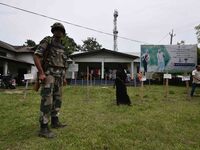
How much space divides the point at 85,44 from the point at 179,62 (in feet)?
156

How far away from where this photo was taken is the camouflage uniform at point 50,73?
171 inches

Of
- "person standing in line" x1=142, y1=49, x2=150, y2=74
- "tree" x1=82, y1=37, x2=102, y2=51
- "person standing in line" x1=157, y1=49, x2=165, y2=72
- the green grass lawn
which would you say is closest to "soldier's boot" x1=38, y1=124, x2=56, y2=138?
the green grass lawn

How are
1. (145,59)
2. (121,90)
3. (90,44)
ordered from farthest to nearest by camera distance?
1. (90,44)
2. (145,59)
3. (121,90)

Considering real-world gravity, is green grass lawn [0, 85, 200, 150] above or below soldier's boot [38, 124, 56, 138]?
below

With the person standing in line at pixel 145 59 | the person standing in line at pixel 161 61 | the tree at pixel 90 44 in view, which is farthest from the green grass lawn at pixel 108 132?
the tree at pixel 90 44

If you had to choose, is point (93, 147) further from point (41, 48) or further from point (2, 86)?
point (2, 86)

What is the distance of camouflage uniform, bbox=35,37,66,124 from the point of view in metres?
4.34

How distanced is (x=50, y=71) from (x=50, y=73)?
4cm

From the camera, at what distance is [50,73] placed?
175 inches

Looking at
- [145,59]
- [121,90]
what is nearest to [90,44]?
[145,59]

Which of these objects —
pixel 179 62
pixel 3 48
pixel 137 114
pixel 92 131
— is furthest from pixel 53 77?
pixel 3 48

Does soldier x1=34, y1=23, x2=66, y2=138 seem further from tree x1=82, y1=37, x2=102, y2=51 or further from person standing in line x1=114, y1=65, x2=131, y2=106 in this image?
tree x1=82, y1=37, x2=102, y2=51

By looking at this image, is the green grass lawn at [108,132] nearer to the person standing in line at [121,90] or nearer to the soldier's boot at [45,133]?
the soldier's boot at [45,133]

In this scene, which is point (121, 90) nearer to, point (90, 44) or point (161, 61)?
point (161, 61)
